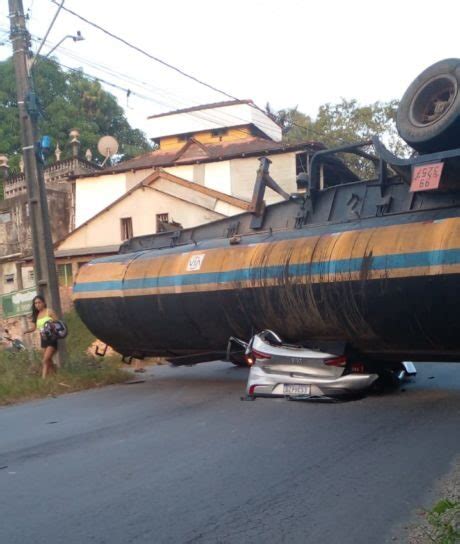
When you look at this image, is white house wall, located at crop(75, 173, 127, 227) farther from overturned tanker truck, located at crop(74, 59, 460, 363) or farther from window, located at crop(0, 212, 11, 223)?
overturned tanker truck, located at crop(74, 59, 460, 363)

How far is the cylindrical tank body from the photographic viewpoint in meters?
7.88

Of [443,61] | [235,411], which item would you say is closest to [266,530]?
[235,411]

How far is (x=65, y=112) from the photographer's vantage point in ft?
145

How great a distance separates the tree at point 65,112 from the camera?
144 ft

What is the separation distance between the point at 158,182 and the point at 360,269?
22464 millimetres

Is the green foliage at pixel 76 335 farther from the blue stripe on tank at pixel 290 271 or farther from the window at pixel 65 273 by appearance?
the blue stripe on tank at pixel 290 271

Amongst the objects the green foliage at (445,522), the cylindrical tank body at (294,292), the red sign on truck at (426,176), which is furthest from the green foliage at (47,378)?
the green foliage at (445,522)

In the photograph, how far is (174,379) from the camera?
12.4 meters

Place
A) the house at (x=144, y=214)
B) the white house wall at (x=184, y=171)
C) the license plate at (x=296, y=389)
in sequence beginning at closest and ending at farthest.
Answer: the license plate at (x=296, y=389)
the house at (x=144, y=214)
the white house wall at (x=184, y=171)

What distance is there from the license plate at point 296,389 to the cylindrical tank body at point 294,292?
0.77 metres

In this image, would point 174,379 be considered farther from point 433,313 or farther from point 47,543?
point 47,543

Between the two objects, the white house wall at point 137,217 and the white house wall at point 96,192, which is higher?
the white house wall at point 96,192

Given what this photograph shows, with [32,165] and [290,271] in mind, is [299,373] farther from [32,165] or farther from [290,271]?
[32,165]

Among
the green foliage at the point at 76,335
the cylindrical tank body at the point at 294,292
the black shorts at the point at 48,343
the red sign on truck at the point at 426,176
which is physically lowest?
the green foliage at the point at 76,335
